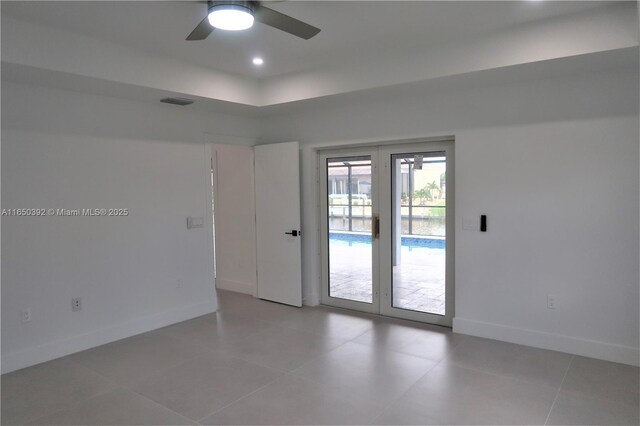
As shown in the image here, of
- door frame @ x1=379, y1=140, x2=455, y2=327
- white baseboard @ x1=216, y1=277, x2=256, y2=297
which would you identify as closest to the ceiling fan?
door frame @ x1=379, y1=140, x2=455, y2=327

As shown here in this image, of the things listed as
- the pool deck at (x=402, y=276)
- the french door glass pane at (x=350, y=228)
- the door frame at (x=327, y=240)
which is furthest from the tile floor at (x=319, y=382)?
the french door glass pane at (x=350, y=228)

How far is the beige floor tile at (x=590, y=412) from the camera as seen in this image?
104 inches

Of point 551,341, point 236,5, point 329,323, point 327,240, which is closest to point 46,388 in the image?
point 329,323

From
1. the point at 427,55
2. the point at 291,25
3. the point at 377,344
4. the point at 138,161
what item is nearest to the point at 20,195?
the point at 138,161

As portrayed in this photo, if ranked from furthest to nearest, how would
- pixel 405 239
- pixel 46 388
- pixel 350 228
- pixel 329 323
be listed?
1. pixel 350 228
2. pixel 405 239
3. pixel 329 323
4. pixel 46 388

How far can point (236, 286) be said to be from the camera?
6172 mm

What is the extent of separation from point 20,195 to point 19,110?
28.2 inches

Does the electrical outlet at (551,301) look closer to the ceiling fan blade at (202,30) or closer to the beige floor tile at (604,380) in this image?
the beige floor tile at (604,380)

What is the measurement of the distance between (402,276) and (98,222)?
10.7ft

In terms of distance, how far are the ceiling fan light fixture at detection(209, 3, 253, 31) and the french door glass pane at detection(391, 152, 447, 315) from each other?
255 cm

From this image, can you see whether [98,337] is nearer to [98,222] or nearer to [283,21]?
[98,222]

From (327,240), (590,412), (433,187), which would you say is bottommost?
(590,412)

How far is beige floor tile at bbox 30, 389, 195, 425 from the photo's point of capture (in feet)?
8.92

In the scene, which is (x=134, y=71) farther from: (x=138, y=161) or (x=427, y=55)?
(x=427, y=55)
